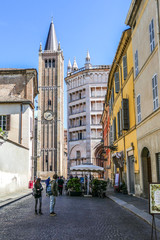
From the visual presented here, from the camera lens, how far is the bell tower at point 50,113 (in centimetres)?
7362

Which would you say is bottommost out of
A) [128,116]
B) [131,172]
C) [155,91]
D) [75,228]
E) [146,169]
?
[75,228]

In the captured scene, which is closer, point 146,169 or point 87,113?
point 146,169

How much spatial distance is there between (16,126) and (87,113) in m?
34.2

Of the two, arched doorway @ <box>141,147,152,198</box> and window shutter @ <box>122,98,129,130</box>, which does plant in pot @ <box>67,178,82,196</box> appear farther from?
arched doorway @ <box>141,147,152,198</box>

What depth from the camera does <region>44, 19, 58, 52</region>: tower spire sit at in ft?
286

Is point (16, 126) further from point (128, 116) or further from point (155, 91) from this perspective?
point (155, 91)

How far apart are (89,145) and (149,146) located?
156 ft

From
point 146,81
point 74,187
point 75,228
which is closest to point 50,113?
point 74,187

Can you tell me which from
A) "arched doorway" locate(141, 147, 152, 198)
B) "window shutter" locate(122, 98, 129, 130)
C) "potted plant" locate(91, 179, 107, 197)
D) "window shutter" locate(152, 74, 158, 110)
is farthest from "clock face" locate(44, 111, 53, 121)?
"window shutter" locate(152, 74, 158, 110)

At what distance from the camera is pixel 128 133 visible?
19.2m

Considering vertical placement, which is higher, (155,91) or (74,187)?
(155,91)

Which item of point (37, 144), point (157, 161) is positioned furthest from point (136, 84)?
point (37, 144)

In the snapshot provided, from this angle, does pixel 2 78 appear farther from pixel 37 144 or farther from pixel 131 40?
pixel 37 144

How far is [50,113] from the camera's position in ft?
256
